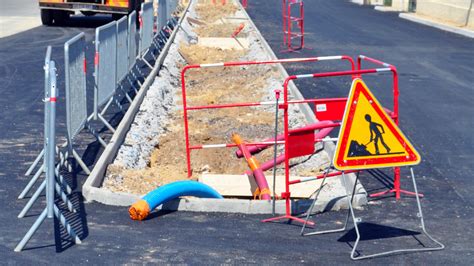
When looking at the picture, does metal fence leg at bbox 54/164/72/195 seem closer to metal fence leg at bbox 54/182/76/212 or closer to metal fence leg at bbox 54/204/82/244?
metal fence leg at bbox 54/182/76/212

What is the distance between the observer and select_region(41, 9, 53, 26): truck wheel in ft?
101

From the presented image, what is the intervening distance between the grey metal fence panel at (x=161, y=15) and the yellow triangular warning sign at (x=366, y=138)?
17865 mm

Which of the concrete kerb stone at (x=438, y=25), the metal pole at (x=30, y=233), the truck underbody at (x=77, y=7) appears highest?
the metal pole at (x=30, y=233)

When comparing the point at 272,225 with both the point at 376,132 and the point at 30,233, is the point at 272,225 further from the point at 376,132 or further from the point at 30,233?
the point at 30,233

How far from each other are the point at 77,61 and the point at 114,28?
136 inches

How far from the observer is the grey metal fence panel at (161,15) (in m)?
26.6

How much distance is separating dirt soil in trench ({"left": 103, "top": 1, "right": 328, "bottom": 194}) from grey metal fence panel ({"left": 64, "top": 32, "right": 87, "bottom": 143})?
0.75m

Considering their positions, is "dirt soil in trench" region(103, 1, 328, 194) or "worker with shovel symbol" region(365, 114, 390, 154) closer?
"worker with shovel symbol" region(365, 114, 390, 154)

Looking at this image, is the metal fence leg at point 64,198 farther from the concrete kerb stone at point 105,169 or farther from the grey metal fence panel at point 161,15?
the grey metal fence panel at point 161,15

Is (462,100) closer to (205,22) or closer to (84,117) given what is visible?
(84,117)

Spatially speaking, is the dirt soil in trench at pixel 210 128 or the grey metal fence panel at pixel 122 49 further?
the grey metal fence panel at pixel 122 49

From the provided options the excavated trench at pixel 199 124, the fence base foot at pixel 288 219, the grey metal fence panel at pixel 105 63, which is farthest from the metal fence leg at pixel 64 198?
the grey metal fence panel at pixel 105 63

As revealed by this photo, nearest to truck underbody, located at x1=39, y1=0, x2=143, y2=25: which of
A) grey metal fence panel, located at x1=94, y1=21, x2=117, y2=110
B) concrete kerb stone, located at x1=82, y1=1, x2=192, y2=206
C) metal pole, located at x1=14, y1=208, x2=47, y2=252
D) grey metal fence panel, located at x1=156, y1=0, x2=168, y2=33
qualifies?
grey metal fence panel, located at x1=156, y1=0, x2=168, y2=33

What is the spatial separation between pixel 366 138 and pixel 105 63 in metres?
5.86
